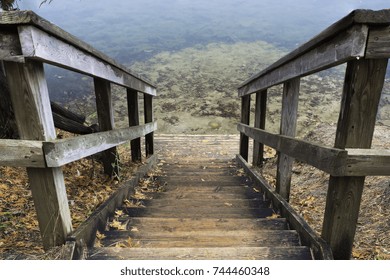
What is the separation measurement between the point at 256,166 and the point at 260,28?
29.1 m

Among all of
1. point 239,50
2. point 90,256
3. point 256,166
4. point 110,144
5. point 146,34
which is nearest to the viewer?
point 90,256

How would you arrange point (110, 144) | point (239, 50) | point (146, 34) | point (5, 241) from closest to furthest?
point (5, 241)
point (110, 144)
point (239, 50)
point (146, 34)

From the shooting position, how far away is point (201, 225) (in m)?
2.60

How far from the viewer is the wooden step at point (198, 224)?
2.51 meters

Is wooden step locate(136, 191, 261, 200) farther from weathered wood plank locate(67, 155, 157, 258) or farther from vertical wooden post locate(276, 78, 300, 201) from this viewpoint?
vertical wooden post locate(276, 78, 300, 201)

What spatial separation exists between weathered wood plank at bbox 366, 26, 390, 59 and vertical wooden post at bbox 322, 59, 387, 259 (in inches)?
3.0

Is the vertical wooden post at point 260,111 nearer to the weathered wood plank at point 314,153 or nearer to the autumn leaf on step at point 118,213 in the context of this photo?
the weathered wood plank at point 314,153

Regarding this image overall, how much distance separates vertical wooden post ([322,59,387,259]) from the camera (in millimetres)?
1519

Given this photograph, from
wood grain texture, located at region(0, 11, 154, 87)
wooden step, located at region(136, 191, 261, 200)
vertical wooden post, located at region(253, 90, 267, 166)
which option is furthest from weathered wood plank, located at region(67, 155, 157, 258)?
vertical wooden post, located at region(253, 90, 267, 166)

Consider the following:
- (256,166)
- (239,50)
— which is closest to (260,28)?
(239,50)

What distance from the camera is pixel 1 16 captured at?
139 cm

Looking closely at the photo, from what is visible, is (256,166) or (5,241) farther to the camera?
(256,166)

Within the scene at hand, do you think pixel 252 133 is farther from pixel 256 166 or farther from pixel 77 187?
pixel 77 187

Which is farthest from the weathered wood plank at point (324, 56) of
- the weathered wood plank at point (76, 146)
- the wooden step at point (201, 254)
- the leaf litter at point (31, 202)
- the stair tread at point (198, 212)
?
the leaf litter at point (31, 202)
